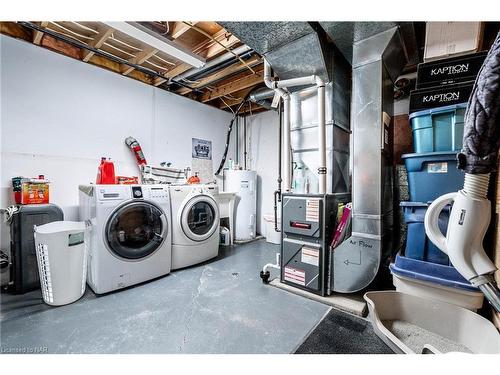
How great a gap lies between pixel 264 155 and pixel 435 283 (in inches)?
122

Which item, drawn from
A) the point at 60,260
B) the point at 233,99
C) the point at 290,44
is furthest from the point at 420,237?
the point at 233,99

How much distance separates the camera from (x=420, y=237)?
4.66ft

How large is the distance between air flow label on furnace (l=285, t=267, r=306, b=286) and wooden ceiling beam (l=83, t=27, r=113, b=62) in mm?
2825

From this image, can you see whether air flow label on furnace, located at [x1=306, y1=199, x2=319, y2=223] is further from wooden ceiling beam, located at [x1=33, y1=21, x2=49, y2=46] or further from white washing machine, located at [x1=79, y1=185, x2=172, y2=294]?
wooden ceiling beam, located at [x1=33, y1=21, x2=49, y2=46]

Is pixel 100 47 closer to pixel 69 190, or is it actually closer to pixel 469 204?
pixel 69 190

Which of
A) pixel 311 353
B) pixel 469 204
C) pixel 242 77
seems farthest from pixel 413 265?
pixel 242 77

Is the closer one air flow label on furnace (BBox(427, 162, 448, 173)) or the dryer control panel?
air flow label on furnace (BBox(427, 162, 448, 173))

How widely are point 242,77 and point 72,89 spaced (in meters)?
2.12

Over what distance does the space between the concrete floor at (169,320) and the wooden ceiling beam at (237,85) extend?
2576 millimetres

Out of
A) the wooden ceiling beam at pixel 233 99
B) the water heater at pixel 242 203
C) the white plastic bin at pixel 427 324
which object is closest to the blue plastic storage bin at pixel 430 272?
the white plastic bin at pixel 427 324

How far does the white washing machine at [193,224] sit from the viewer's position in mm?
2414

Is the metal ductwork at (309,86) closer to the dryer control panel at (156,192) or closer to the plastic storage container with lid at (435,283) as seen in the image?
the plastic storage container with lid at (435,283)

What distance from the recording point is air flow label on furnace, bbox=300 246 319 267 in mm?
1796

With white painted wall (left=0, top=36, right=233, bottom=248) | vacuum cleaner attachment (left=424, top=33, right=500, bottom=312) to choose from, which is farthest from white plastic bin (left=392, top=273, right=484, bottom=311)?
white painted wall (left=0, top=36, right=233, bottom=248)
